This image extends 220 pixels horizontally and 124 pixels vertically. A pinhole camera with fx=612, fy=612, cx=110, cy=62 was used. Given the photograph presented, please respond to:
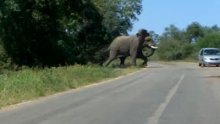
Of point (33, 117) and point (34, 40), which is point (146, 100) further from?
point (34, 40)

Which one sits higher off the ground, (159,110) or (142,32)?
(142,32)

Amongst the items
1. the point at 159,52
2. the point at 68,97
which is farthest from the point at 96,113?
the point at 159,52

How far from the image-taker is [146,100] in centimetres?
1953

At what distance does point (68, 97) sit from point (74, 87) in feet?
19.7

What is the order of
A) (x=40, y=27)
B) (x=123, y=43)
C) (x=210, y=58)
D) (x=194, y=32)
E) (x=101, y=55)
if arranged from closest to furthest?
(x=40, y=27) → (x=210, y=58) → (x=123, y=43) → (x=101, y=55) → (x=194, y=32)

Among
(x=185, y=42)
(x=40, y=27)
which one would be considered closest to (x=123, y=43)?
(x=40, y=27)

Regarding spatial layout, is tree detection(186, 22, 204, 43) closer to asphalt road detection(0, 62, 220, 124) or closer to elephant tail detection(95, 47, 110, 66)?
elephant tail detection(95, 47, 110, 66)

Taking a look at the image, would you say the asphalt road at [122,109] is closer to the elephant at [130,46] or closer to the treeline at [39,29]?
the treeline at [39,29]

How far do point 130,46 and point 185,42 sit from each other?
84204mm

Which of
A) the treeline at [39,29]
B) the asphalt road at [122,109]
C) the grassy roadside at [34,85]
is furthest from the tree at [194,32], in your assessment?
the asphalt road at [122,109]

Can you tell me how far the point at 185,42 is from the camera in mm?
139250

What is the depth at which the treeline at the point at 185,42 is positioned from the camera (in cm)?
10857

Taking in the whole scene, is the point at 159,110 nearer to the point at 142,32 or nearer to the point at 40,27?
the point at 40,27

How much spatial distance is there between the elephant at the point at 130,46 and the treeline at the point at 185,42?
44.7 metres
